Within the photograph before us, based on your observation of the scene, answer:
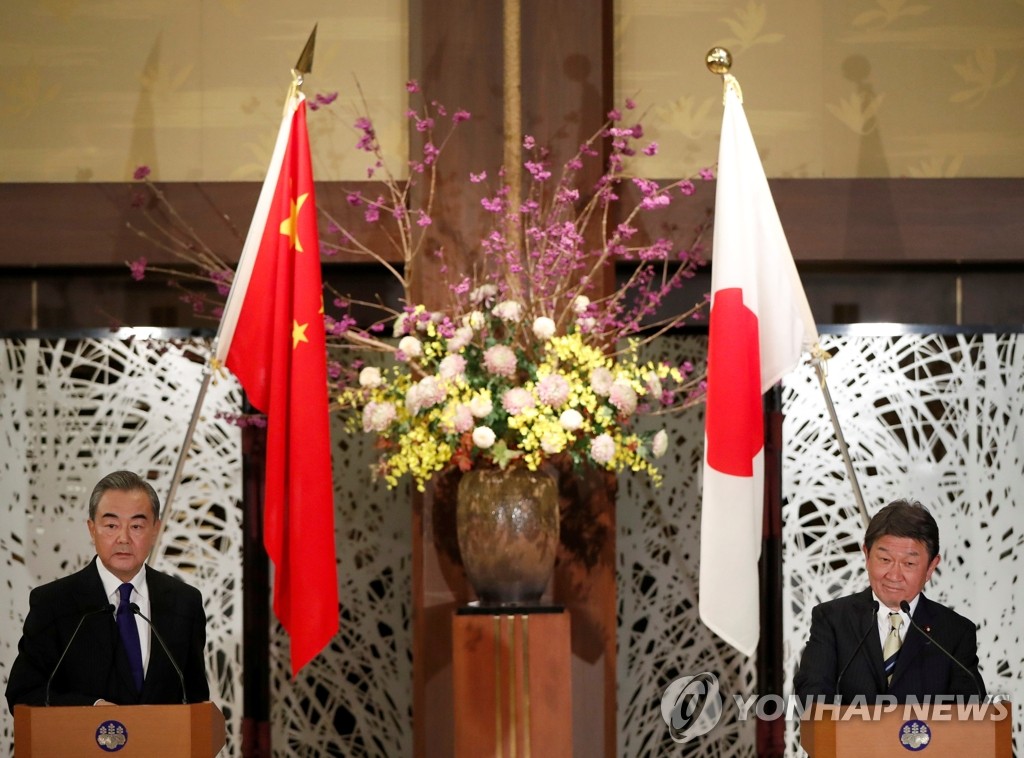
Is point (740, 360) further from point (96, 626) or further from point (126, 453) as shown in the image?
point (126, 453)

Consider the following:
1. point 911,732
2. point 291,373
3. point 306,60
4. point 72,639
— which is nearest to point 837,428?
point 911,732

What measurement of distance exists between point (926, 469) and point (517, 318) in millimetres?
1500

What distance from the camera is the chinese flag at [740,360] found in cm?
306

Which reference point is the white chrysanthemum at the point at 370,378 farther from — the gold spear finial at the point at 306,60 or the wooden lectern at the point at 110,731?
the wooden lectern at the point at 110,731

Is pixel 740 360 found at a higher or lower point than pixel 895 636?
higher

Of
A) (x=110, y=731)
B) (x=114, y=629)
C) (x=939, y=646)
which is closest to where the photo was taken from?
(x=110, y=731)

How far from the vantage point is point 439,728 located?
353 centimetres

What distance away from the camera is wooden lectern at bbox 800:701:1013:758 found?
Result: 2.37m

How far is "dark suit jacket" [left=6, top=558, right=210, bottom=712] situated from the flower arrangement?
2.39ft

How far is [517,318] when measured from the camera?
10.4 feet

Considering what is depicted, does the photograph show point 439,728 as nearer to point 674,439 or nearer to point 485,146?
point 674,439

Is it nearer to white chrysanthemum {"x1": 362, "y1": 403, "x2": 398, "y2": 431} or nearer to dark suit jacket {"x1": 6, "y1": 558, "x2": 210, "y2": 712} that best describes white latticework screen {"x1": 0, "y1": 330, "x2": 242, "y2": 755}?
white chrysanthemum {"x1": 362, "y1": 403, "x2": 398, "y2": 431}

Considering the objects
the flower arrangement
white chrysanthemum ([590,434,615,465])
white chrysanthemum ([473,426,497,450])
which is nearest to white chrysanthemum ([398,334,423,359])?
the flower arrangement

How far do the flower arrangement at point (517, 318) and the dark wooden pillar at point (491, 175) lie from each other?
0.05 m
